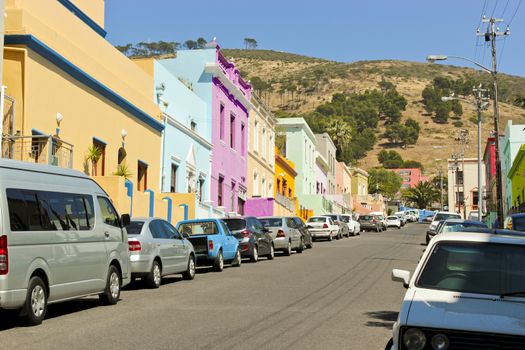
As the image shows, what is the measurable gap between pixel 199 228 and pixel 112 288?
8.63 m

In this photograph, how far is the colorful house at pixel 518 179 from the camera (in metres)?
48.1

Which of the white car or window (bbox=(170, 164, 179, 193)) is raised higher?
window (bbox=(170, 164, 179, 193))

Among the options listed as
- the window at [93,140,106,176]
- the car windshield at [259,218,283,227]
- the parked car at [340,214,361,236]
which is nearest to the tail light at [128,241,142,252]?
the window at [93,140,106,176]

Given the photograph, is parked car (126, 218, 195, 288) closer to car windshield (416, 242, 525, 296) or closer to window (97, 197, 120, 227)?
window (97, 197, 120, 227)

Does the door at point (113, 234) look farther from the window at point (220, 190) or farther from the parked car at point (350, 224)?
the parked car at point (350, 224)

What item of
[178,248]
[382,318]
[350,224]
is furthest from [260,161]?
[382,318]

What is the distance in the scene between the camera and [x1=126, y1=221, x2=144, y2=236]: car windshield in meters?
15.8

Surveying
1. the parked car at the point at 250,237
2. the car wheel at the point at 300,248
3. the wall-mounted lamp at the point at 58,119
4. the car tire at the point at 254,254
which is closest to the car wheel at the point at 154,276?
the wall-mounted lamp at the point at 58,119

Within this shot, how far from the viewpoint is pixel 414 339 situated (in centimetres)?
537

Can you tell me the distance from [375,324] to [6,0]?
592 inches

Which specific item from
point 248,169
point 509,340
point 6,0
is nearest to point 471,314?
point 509,340

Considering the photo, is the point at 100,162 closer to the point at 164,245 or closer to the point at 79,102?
the point at 79,102

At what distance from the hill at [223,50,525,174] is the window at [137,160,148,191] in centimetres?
12862

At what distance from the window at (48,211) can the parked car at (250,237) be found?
11904mm
